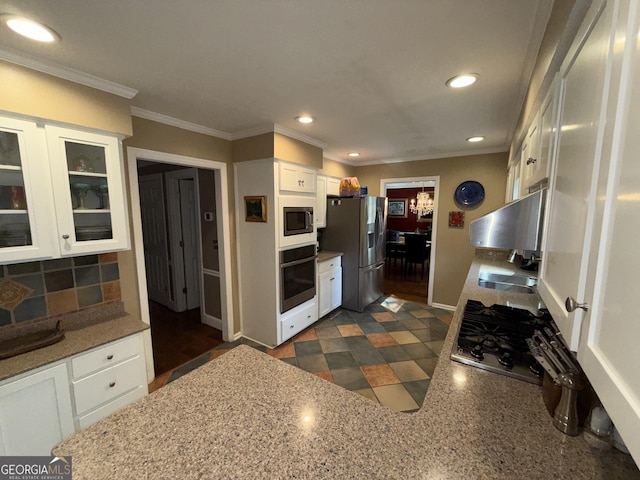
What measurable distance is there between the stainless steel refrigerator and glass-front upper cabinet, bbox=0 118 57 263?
2.90 m

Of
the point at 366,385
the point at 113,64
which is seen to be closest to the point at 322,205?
the point at 366,385

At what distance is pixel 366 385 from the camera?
7.41ft

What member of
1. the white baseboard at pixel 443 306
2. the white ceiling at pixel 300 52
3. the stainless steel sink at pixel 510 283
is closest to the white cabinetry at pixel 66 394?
the white ceiling at pixel 300 52

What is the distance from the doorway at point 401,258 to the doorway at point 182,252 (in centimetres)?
270

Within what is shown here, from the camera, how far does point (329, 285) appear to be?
11.8ft

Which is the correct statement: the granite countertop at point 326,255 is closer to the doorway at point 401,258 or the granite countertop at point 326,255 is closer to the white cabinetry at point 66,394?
the doorway at point 401,258

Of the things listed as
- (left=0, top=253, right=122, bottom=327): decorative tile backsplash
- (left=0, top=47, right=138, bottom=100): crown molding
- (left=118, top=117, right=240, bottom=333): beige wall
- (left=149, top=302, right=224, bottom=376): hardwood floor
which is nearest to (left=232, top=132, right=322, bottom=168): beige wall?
(left=118, top=117, right=240, bottom=333): beige wall

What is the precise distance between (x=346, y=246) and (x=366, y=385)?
74.7 inches

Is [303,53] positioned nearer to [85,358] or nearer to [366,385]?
[85,358]

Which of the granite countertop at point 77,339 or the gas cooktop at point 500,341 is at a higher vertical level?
the gas cooktop at point 500,341

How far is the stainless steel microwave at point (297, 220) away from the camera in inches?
108

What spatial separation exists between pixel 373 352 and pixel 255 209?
77.1 inches

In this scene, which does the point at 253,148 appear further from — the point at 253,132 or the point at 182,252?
the point at 182,252

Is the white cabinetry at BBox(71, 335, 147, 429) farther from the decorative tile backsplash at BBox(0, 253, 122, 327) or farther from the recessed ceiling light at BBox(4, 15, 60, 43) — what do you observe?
the recessed ceiling light at BBox(4, 15, 60, 43)
